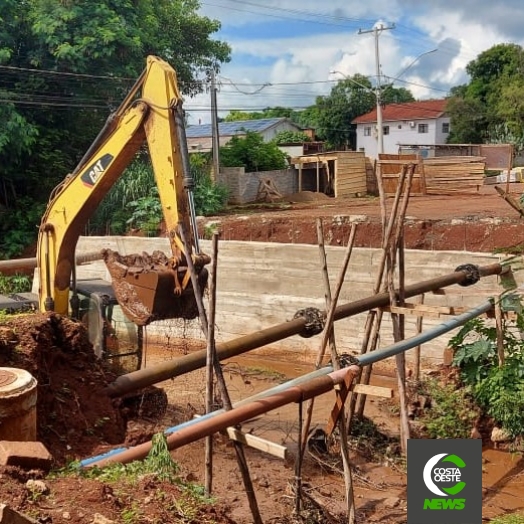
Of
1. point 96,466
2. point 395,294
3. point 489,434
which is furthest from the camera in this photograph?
point 489,434

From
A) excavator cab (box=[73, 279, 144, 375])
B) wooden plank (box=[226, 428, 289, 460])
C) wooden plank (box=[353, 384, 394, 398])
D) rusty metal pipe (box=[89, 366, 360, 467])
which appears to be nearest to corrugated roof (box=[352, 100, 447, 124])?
excavator cab (box=[73, 279, 144, 375])

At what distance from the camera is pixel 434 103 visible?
199 ft

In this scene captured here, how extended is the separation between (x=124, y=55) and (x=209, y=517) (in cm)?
1839

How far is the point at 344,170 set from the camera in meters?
29.3

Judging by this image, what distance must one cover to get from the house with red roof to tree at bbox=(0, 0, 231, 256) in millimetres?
35323

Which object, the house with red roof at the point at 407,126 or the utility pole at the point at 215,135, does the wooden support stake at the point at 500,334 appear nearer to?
the utility pole at the point at 215,135

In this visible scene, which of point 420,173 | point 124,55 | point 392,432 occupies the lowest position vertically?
point 392,432

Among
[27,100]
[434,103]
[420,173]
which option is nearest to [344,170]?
[420,173]

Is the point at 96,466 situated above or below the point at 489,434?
above

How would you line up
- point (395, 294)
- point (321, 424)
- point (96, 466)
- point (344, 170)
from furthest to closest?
point (344, 170) → point (321, 424) → point (395, 294) → point (96, 466)

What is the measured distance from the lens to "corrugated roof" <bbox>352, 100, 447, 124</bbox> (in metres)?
55.5

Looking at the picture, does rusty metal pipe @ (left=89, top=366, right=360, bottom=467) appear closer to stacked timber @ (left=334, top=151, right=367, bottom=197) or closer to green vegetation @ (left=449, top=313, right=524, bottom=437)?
green vegetation @ (left=449, top=313, right=524, bottom=437)

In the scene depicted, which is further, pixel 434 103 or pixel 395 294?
pixel 434 103

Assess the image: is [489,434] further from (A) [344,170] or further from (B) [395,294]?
(A) [344,170]
